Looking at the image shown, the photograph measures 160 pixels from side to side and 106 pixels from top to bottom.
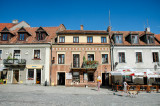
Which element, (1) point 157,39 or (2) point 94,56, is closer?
(2) point 94,56

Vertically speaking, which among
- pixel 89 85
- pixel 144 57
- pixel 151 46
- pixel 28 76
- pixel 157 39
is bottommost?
pixel 89 85

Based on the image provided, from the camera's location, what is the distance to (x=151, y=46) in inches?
869

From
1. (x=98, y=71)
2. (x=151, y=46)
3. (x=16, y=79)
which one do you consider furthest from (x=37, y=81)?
(x=151, y=46)

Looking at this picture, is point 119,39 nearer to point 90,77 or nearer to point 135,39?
point 135,39

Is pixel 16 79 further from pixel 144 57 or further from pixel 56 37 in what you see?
pixel 144 57

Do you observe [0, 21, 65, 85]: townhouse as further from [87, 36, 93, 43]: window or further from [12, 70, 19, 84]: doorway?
[87, 36, 93, 43]: window

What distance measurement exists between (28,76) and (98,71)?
12.0 m

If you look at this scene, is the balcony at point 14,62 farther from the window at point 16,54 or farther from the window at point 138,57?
the window at point 138,57

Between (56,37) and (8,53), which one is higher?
(56,37)

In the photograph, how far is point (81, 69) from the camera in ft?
70.3

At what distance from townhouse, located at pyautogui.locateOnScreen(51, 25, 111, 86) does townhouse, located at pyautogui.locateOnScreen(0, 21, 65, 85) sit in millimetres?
1436

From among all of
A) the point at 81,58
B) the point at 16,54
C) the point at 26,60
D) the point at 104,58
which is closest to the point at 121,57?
the point at 104,58

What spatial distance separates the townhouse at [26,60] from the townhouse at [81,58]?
144 cm

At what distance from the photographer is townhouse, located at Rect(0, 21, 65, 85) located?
21219mm
